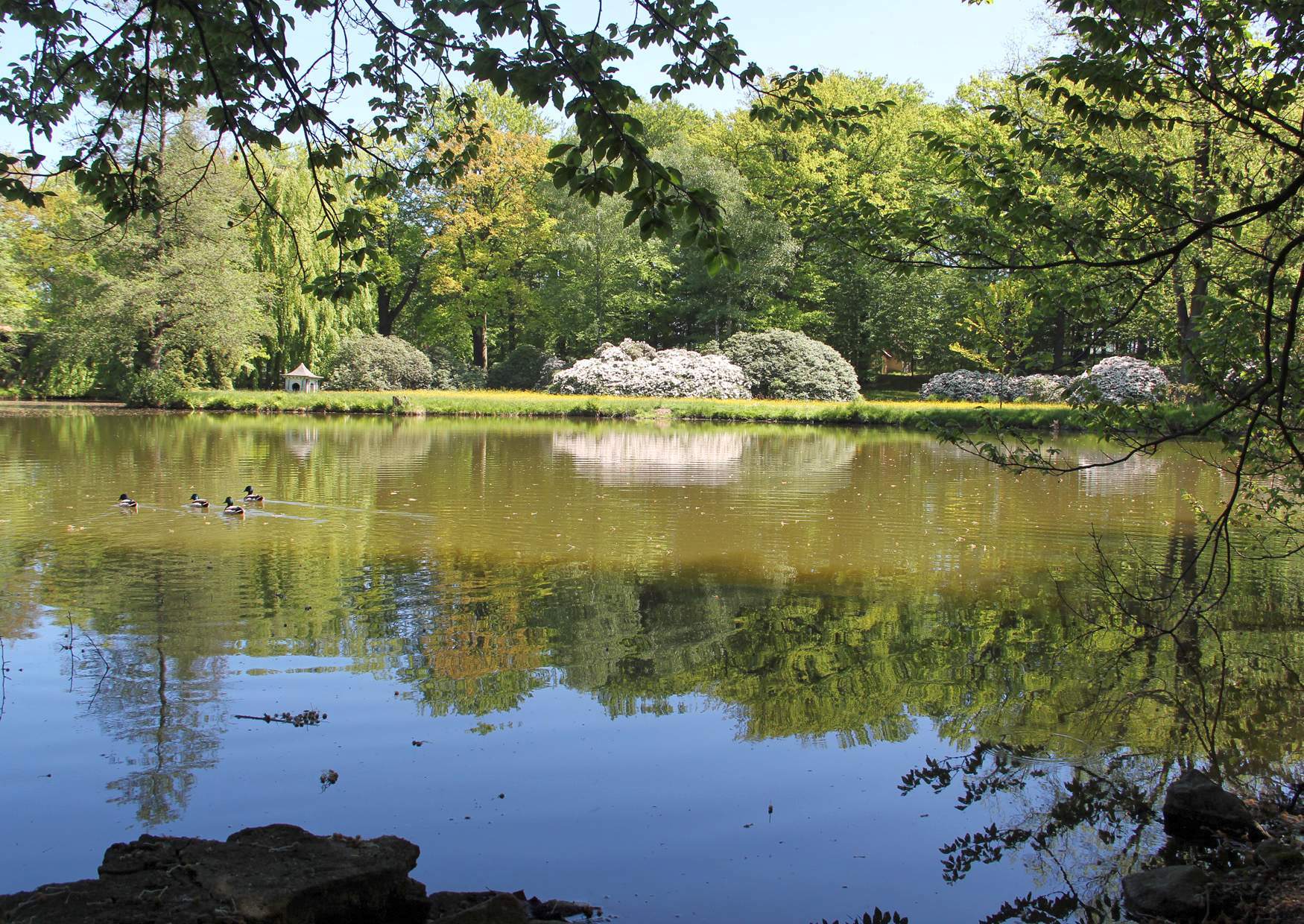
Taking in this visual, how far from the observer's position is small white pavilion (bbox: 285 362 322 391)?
44.5 metres

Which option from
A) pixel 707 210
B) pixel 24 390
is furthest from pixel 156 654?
pixel 24 390

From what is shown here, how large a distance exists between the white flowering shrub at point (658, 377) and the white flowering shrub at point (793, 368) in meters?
0.91

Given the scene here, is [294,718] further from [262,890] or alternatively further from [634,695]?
[262,890]

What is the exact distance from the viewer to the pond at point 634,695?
4.76 metres

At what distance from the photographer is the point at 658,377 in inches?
1799

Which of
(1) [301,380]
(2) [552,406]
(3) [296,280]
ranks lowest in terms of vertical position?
(2) [552,406]

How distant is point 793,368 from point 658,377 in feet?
20.1

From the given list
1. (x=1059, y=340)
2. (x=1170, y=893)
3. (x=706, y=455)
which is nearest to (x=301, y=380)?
(x=706, y=455)

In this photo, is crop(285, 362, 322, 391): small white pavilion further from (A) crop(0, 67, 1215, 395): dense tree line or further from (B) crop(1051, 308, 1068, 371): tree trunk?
(B) crop(1051, 308, 1068, 371): tree trunk

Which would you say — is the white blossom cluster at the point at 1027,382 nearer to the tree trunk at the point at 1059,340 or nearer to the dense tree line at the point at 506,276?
the dense tree line at the point at 506,276

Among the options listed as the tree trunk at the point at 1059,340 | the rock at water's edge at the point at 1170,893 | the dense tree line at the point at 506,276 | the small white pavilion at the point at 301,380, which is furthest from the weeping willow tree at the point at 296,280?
the rock at water's edge at the point at 1170,893

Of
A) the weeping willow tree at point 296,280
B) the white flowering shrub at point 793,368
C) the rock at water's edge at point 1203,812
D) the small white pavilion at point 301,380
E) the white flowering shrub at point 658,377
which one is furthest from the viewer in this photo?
the white flowering shrub at point 793,368

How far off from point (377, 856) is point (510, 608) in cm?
566

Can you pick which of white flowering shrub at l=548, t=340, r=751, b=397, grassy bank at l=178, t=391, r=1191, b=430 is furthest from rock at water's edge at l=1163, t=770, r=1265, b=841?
white flowering shrub at l=548, t=340, r=751, b=397
